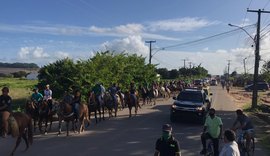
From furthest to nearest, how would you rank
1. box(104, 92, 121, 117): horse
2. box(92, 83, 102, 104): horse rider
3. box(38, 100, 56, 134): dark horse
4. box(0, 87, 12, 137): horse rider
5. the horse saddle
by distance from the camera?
box(104, 92, 121, 117): horse
box(92, 83, 102, 104): horse rider
box(38, 100, 56, 134): dark horse
the horse saddle
box(0, 87, 12, 137): horse rider

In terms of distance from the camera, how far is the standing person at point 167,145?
8.55 m

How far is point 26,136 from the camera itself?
15.5 m

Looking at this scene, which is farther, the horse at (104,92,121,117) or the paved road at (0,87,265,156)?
the horse at (104,92,121,117)

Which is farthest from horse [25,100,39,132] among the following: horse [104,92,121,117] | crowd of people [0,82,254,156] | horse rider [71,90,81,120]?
horse [104,92,121,117]

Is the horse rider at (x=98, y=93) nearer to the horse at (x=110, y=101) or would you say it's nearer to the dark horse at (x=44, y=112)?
the horse at (x=110, y=101)

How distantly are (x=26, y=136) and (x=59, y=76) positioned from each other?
1486 cm

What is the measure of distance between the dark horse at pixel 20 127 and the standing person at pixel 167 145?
680cm

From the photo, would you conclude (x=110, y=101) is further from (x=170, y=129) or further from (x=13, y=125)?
(x=170, y=129)

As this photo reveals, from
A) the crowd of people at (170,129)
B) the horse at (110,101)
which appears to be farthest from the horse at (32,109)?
the horse at (110,101)

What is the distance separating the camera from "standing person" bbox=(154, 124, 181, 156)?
8547 mm

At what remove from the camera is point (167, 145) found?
340 inches

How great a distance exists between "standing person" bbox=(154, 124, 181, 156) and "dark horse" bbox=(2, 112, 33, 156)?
6.80m

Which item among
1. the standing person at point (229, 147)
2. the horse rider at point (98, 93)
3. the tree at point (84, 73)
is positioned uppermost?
the tree at point (84, 73)

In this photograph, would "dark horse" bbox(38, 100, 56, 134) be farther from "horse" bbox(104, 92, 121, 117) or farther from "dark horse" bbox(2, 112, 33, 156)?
"horse" bbox(104, 92, 121, 117)
